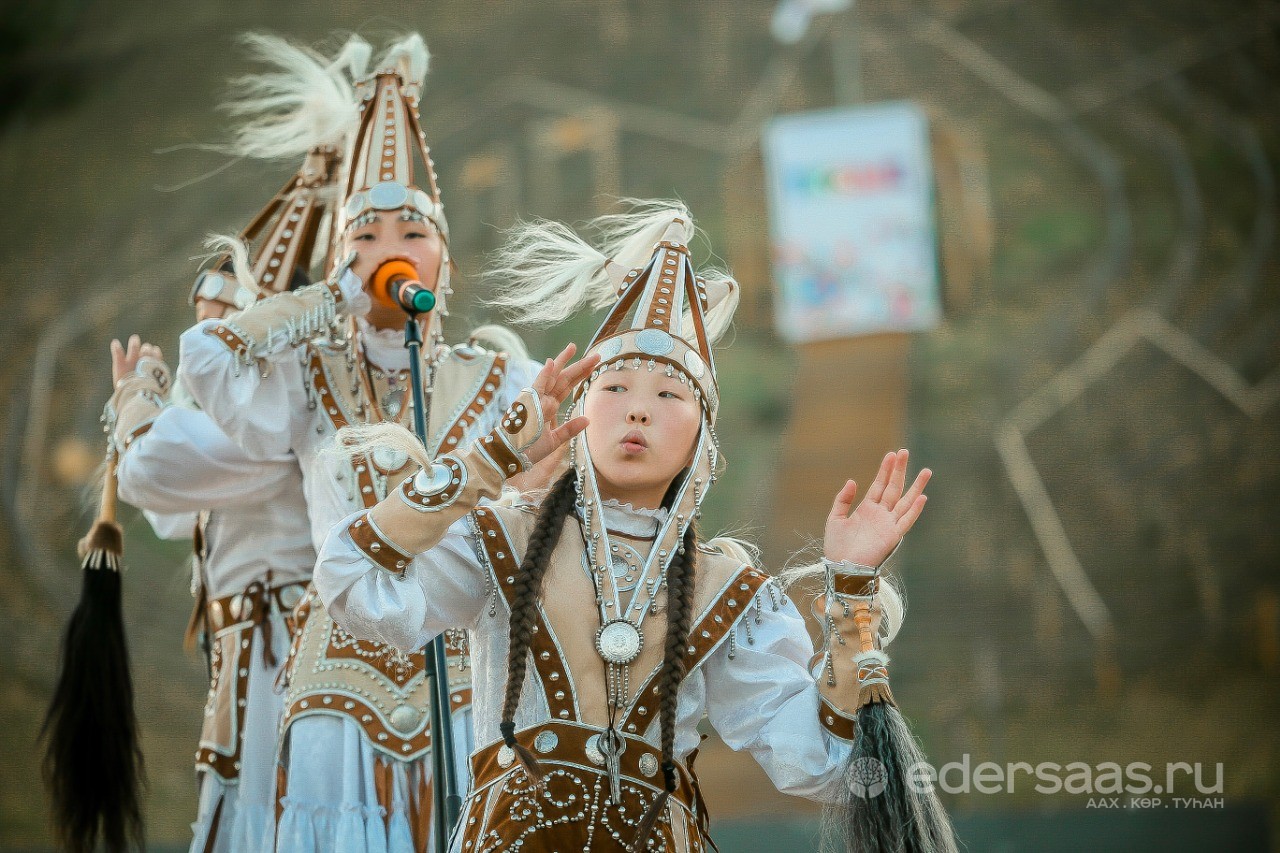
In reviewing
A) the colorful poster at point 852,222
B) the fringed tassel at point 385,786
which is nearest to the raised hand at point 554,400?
the fringed tassel at point 385,786

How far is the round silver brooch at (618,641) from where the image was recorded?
2398 millimetres

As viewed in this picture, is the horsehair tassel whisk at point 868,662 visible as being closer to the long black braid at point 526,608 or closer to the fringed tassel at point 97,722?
the long black braid at point 526,608

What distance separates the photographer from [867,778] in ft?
7.80

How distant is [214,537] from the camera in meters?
3.61

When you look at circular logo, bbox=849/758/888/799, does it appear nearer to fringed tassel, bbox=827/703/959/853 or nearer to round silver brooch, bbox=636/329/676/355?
fringed tassel, bbox=827/703/959/853

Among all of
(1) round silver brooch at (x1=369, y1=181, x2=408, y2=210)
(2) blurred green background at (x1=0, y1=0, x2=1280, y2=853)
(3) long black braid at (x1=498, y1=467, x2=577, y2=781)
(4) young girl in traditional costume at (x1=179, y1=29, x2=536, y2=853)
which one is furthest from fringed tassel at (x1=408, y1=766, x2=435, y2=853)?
(2) blurred green background at (x1=0, y1=0, x2=1280, y2=853)

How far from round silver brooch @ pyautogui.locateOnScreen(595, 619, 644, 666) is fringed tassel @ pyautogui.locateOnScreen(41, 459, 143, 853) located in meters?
1.75

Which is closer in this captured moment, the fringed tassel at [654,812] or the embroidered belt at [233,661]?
the fringed tassel at [654,812]

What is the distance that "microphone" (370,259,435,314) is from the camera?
117 inches

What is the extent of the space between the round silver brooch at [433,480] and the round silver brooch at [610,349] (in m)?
0.44

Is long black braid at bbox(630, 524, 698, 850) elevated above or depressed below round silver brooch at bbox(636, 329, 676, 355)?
below

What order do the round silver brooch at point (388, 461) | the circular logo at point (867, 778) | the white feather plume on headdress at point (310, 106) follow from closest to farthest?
the circular logo at point (867, 778) → the round silver brooch at point (388, 461) → the white feather plume on headdress at point (310, 106)

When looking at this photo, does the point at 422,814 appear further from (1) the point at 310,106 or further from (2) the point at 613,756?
(1) the point at 310,106

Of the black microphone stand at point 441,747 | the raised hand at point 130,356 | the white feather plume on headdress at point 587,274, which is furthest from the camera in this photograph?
the raised hand at point 130,356
